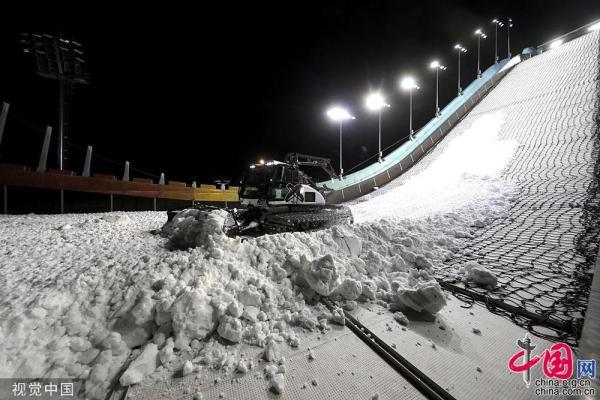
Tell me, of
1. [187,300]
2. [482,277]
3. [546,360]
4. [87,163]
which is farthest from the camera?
[87,163]

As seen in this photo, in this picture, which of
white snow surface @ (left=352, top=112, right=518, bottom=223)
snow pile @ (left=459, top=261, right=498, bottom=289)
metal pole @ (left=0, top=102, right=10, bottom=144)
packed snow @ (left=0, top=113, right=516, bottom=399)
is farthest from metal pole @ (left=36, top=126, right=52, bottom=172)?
snow pile @ (left=459, top=261, right=498, bottom=289)

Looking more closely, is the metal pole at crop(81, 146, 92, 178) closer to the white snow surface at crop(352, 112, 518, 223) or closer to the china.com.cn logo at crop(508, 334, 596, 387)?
the white snow surface at crop(352, 112, 518, 223)

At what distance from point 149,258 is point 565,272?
552cm

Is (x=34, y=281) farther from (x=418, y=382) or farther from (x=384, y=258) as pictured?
(x=384, y=258)

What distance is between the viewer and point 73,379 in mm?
1694

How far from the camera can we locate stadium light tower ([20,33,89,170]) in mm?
14344

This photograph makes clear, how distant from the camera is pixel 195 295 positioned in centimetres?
214

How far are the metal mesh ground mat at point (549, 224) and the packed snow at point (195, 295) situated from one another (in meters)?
0.45

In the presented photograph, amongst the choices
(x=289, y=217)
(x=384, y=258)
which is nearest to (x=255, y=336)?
(x=384, y=258)

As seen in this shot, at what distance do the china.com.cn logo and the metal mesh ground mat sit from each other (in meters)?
0.21

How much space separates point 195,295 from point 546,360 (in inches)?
120

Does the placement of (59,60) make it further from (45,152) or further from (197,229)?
(197,229)

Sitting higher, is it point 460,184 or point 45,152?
point 45,152

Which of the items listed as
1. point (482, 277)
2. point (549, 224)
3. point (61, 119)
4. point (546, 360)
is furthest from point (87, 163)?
point (549, 224)
